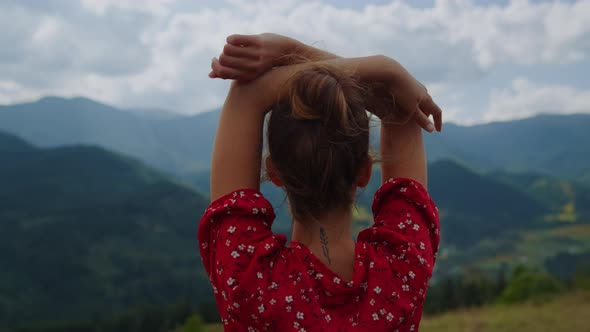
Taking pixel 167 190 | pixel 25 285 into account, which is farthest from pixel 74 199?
pixel 25 285

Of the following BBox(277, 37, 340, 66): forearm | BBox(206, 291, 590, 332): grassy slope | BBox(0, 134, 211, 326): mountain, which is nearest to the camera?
BBox(277, 37, 340, 66): forearm

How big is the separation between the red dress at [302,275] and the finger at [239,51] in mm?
336

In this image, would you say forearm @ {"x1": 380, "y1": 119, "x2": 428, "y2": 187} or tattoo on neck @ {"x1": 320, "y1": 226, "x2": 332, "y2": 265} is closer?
tattoo on neck @ {"x1": 320, "y1": 226, "x2": 332, "y2": 265}

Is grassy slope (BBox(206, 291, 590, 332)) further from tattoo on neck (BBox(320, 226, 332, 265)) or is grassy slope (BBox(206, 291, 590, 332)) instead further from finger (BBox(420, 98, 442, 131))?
tattoo on neck (BBox(320, 226, 332, 265))

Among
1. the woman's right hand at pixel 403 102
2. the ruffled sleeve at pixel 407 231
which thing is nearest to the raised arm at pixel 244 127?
the woman's right hand at pixel 403 102

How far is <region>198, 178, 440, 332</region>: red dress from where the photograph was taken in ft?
4.01

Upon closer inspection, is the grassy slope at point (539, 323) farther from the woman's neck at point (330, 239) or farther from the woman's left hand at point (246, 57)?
the woman's left hand at point (246, 57)

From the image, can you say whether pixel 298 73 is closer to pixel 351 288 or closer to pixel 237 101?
pixel 237 101

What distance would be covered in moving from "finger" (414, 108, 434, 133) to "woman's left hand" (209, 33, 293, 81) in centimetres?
42

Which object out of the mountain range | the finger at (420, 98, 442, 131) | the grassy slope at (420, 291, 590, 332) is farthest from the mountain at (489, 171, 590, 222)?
the finger at (420, 98, 442, 131)

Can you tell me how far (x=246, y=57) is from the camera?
137cm

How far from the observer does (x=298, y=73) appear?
131cm

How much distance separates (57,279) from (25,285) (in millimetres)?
5247

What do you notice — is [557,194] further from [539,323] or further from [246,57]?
[246,57]
